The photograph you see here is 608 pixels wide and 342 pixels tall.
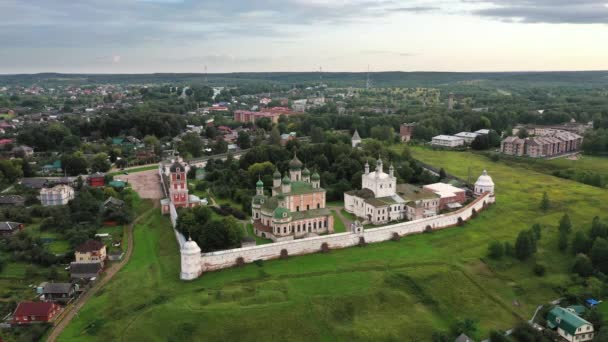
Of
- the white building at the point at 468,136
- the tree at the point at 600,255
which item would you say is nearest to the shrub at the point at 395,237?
the tree at the point at 600,255

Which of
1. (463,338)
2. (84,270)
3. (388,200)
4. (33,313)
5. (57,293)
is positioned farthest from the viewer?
(388,200)

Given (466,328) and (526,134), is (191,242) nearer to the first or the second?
(466,328)

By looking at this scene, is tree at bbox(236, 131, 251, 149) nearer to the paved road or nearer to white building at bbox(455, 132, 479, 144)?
white building at bbox(455, 132, 479, 144)

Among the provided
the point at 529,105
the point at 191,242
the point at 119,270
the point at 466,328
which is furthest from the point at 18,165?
the point at 529,105

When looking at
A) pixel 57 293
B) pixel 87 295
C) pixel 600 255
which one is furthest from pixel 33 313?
pixel 600 255

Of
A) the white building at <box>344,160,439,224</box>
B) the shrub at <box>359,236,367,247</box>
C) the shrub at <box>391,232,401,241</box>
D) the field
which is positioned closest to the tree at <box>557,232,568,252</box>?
the field

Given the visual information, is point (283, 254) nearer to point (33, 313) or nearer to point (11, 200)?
point (33, 313)
